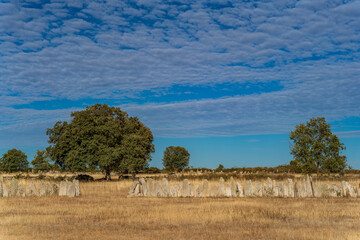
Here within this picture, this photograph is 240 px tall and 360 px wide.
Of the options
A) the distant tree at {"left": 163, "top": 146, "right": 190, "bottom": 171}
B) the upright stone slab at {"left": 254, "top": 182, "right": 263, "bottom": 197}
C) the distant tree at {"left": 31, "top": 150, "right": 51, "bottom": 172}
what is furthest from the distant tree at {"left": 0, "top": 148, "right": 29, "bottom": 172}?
the upright stone slab at {"left": 254, "top": 182, "right": 263, "bottom": 197}

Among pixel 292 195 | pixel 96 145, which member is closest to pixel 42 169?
pixel 96 145

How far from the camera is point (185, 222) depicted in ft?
41.5

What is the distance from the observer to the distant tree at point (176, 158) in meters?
85.5

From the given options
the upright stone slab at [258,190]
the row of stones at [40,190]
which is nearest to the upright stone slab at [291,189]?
the upright stone slab at [258,190]

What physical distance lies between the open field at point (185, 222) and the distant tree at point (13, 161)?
61.9 m

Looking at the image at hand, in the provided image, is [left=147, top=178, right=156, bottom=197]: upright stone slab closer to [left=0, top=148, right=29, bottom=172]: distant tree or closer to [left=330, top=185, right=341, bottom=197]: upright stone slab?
[left=330, top=185, right=341, bottom=197]: upright stone slab

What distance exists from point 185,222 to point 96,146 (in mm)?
Answer: 25913

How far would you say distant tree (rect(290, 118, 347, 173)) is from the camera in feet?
108

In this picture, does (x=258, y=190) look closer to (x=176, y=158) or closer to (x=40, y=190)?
(x=40, y=190)

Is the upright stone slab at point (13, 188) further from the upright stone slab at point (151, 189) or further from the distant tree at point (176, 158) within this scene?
the distant tree at point (176, 158)

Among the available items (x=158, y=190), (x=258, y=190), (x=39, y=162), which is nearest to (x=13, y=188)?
(x=158, y=190)

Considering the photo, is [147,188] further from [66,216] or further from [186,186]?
[66,216]

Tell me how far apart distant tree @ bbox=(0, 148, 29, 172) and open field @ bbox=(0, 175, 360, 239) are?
61859 mm

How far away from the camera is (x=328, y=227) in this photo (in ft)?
38.0
